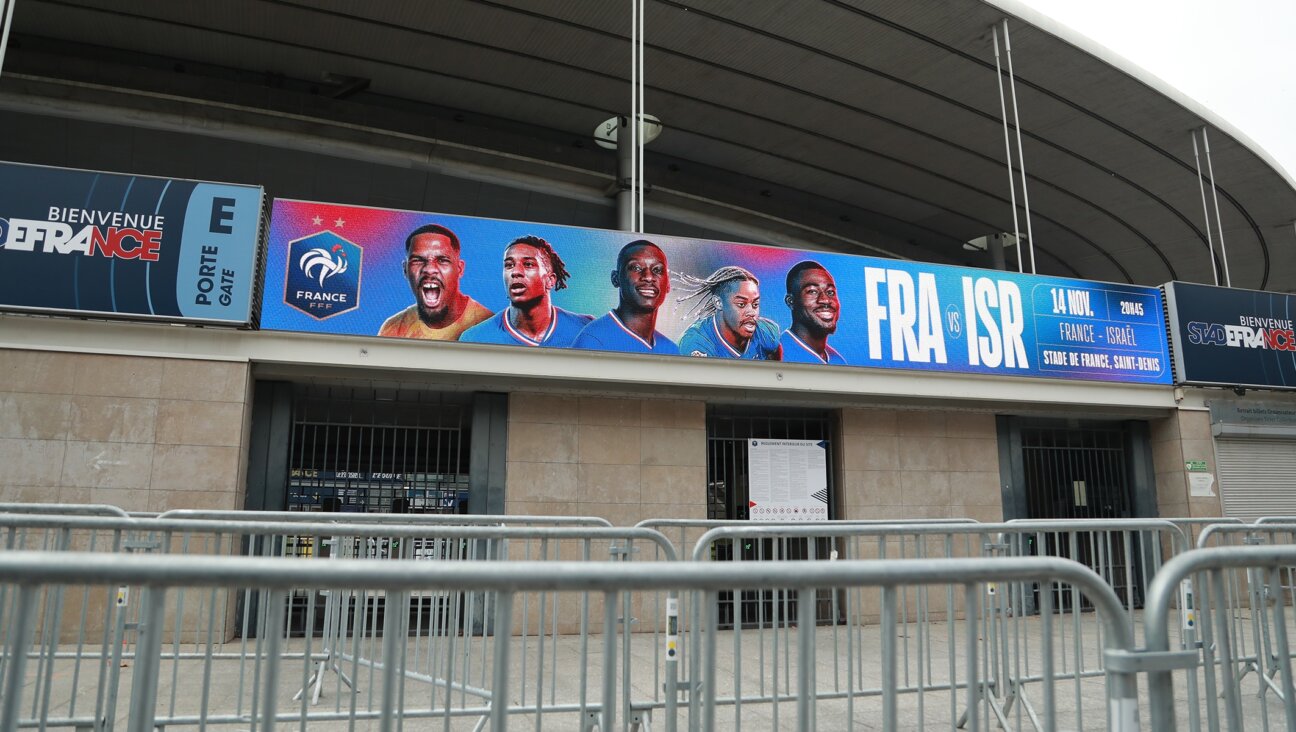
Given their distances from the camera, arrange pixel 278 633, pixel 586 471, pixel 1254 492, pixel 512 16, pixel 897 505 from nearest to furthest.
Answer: pixel 278 633 → pixel 586 471 → pixel 897 505 → pixel 1254 492 → pixel 512 16

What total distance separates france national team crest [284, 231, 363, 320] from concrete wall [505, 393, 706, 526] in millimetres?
2372

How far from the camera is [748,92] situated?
53.3 ft

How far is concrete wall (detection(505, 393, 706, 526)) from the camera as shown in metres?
10.6

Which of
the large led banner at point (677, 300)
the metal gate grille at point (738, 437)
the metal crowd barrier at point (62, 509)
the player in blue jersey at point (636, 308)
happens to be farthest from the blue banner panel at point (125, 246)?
the metal gate grille at point (738, 437)

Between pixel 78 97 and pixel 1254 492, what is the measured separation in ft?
67.4

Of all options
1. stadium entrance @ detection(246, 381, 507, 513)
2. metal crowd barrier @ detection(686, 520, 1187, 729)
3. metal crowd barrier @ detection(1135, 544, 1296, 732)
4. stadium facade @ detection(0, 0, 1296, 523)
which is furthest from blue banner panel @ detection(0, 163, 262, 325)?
metal crowd barrier @ detection(1135, 544, 1296, 732)

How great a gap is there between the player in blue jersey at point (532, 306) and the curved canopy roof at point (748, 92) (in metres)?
5.59

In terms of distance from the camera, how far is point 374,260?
32.8 feet

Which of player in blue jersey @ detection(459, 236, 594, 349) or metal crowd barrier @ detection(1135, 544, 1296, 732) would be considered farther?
player in blue jersey @ detection(459, 236, 594, 349)

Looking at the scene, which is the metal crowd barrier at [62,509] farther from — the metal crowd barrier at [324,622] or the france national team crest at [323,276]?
the france national team crest at [323,276]

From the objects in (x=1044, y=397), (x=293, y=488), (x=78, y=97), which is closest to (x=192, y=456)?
(x=293, y=488)

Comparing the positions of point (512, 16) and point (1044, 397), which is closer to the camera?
point (1044, 397)

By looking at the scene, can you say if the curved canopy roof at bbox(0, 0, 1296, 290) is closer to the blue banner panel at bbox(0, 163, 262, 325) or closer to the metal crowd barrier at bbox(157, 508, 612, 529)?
the blue banner panel at bbox(0, 163, 262, 325)

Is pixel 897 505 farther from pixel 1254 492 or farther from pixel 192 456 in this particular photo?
pixel 192 456
